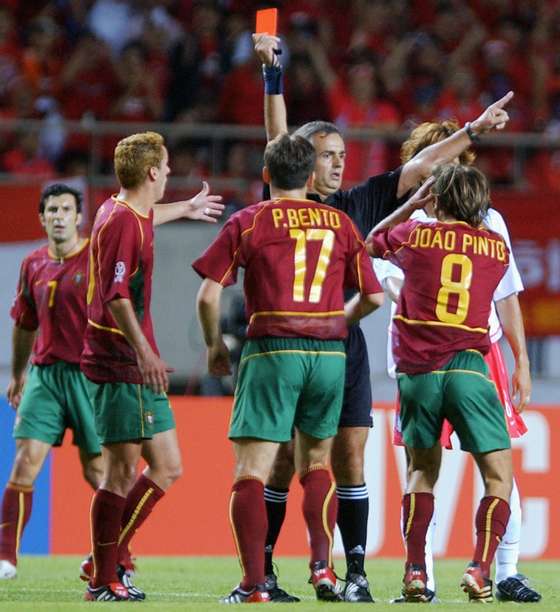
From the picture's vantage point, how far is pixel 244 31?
14438 millimetres

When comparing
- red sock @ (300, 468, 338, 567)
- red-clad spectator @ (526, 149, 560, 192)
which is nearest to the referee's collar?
red sock @ (300, 468, 338, 567)

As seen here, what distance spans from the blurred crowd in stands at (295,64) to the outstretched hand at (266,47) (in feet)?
17.6

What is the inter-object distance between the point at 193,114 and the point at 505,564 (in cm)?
732

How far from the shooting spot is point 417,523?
6.43 meters

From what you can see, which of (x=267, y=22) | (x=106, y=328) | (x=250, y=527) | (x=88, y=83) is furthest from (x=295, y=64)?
(x=250, y=527)

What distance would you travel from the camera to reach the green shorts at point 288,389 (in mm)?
6184

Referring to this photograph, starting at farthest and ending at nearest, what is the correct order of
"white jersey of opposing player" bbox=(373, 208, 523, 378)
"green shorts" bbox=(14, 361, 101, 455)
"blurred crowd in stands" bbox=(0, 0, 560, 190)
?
"blurred crowd in stands" bbox=(0, 0, 560, 190), "green shorts" bbox=(14, 361, 101, 455), "white jersey of opposing player" bbox=(373, 208, 523, 378)

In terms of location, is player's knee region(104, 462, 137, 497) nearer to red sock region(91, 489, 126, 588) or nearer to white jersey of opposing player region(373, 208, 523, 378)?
red sock region(91, 489, 126, 588)

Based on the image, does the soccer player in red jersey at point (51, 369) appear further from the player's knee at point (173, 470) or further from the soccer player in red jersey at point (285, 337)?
the soccer player in red jersey at point (285, 337)

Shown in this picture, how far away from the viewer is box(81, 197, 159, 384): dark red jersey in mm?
6613

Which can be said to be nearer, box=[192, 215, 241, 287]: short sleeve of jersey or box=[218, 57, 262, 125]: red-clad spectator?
box=[192, 215, 241, 287]: short sleeve of jersey

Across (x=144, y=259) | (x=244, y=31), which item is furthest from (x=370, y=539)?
(x=244, y=31)

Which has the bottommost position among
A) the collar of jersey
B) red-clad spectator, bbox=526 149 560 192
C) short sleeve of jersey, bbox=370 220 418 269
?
short sleeve of jersey, bbox=370 220 418 269

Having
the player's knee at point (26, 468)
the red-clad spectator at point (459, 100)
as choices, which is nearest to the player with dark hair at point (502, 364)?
the player's knee at point (26, 468)
